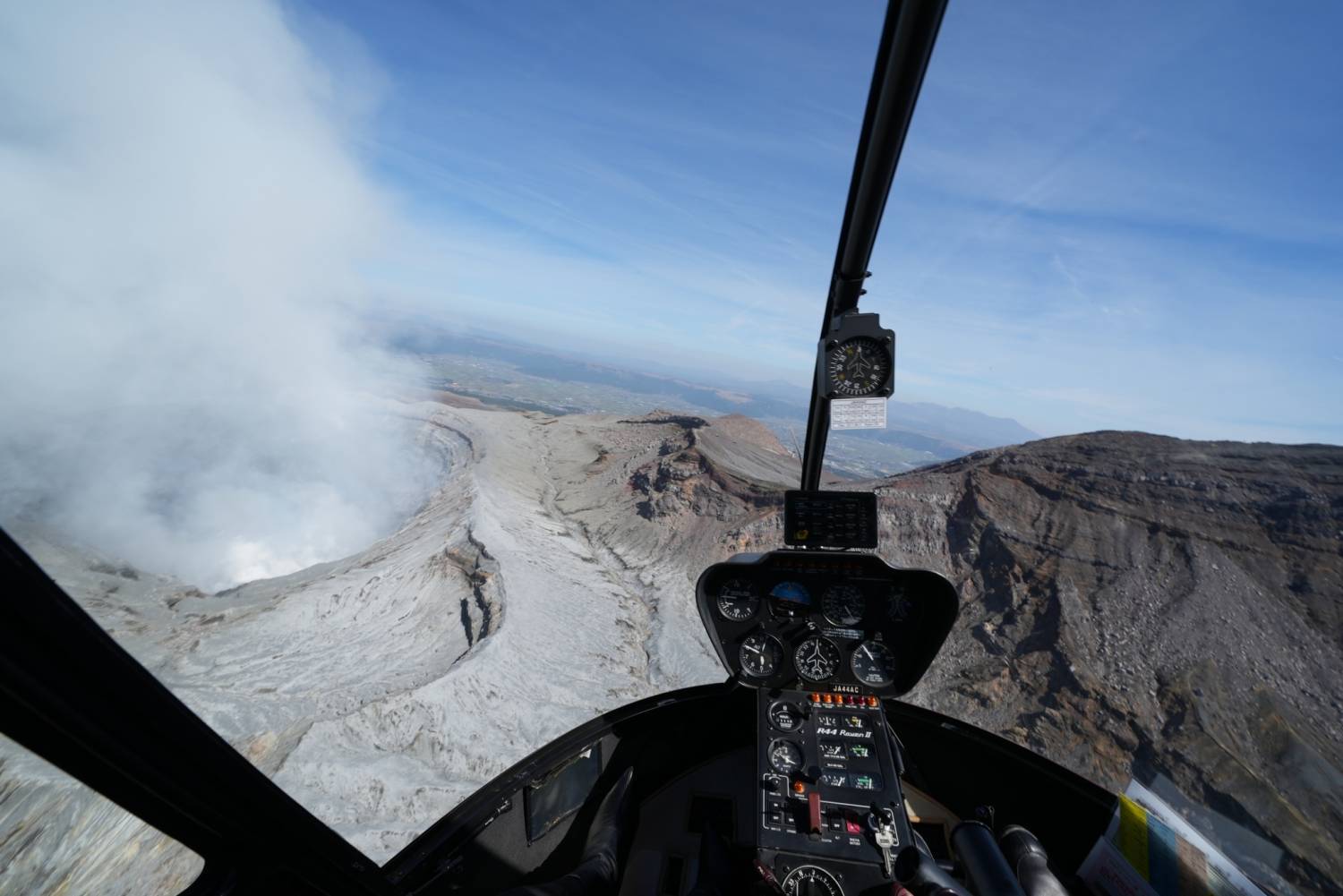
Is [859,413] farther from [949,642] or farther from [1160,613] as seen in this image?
[1160,613]

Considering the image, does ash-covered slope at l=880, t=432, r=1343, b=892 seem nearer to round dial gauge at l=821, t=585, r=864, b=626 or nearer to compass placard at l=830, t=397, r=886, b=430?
round dial gauge at l=821, t=585, r=864, b=626

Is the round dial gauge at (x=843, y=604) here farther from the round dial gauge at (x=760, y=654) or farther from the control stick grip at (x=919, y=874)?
the control stick grip at (x=919, y=874)

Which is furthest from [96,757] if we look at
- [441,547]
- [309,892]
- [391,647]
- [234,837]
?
[441,547]

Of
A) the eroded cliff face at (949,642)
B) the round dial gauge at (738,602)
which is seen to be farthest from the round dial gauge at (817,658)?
the eroded cliff face at (949,642)

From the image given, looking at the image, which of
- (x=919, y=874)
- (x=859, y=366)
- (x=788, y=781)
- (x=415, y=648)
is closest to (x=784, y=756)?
(x=788, y=781)

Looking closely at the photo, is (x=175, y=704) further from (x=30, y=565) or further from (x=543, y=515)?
(x=543, y=515)
